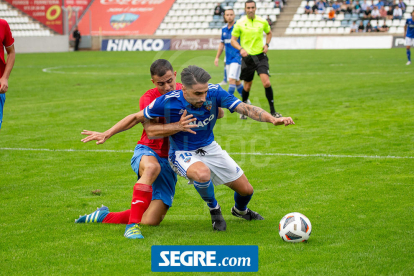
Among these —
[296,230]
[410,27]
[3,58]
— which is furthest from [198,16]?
[296,230]

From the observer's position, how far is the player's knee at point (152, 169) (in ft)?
15.3

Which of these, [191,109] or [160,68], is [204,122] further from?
[160,68]

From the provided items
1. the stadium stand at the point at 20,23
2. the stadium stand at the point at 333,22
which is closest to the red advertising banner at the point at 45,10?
the stadium stand at the point at 20,23

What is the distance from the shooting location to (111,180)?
655 cm

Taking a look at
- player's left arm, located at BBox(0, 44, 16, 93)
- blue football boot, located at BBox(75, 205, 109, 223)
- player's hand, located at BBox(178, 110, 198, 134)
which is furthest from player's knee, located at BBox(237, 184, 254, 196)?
player's left arm, located at BBox(0, 44, 16, 93)

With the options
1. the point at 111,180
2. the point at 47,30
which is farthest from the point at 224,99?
the point at 47,30

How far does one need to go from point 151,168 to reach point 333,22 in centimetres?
3628

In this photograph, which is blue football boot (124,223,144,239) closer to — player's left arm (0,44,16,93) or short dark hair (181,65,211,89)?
short dark hair (181,65,211,89)

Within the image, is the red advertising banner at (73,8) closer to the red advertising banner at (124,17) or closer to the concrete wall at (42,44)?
the red advertising banner at (124,17)

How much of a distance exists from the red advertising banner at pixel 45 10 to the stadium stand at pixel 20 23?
48 centimetres

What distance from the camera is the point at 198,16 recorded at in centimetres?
4375

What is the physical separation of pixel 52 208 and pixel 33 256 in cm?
142

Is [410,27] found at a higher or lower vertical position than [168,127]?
lower

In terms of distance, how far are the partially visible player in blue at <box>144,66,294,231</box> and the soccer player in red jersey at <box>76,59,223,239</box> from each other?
0.17m
